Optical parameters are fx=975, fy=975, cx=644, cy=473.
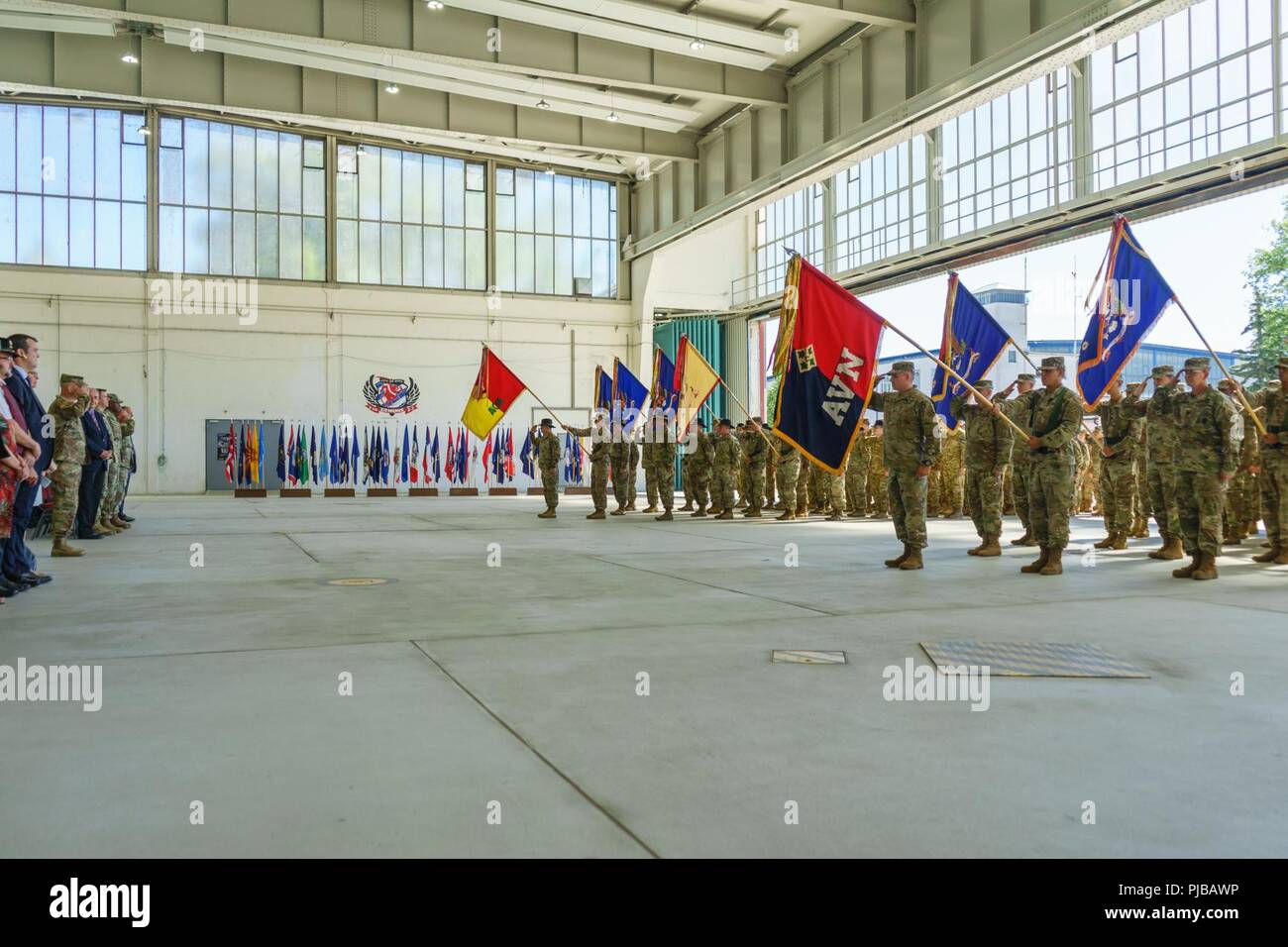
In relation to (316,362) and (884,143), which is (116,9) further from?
(316,362)

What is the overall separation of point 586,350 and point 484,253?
460 cm

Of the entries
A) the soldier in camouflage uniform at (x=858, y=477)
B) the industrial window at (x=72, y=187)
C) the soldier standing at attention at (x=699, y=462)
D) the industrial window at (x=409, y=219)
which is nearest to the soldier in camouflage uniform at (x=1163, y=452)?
the soldier in camouflage uniform at (x=858, y=477)

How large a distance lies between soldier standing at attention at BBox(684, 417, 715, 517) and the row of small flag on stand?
405 inches

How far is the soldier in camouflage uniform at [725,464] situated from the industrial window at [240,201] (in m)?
17.0

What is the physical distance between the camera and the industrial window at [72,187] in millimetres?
26734

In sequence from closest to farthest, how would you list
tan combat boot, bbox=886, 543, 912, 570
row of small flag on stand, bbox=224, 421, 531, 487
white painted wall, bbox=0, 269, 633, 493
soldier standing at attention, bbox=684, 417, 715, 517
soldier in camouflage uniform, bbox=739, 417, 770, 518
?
tan combat boot, bbox=886, 543, 912, 570 < soldier in camouflage uniform, bbox=739, 417, 770, 518 < soldier standing at attention, bbox=684, 417, 715, 517 < white painted wall, bbox=0, 269, 633, 493 < row of small flag on stand, bbox=224, 421, 531, 487

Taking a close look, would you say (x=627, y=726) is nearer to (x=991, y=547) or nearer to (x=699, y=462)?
(x=991, y=547)

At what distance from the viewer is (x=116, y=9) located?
1477 cm

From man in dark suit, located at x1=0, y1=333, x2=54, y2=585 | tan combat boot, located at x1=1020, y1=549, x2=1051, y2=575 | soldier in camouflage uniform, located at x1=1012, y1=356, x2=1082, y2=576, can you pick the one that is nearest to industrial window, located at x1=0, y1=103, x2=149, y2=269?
man in dark suit, located at x1=0, y1=333, x2=54, y2=585

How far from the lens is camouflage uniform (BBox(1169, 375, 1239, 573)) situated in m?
9.05

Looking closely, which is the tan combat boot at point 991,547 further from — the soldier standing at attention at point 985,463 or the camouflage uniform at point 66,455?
the camouflage uniform at point 66,455

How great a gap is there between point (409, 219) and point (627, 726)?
29.5 m

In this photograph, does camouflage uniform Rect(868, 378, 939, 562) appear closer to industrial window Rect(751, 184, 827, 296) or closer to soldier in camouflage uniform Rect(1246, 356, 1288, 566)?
soldier in camouflage uniform Rect(1246, 356, 1288, 566)

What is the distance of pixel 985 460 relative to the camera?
37.5 feet
